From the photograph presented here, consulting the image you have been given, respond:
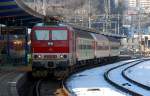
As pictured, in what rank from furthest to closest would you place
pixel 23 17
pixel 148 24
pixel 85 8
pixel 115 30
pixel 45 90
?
pixel 148 24 → pixel 115 30 → pixel 85 8 → pixel 23 17 → pixel 45 90

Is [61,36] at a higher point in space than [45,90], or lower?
higher

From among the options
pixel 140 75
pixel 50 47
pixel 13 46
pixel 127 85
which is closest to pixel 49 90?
pixel 127 85

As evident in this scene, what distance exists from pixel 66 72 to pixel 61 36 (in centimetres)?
175


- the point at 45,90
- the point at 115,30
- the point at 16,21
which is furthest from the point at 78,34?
the point at 115,30

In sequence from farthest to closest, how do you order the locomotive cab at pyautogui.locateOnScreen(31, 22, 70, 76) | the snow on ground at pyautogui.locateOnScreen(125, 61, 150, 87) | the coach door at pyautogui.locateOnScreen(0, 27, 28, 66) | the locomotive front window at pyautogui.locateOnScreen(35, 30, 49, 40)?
the coach door at pyautogui.locateOnScreen(0, 27, 28, 66)
the snow on ground at pyautogui.locateOnScreen(125, 61, 150, 87)
the locomotive front window at pyautogui.locateOnScreen(35, 30, 49, 40)
the locomotive cab at pyautogui.locateOnScreen(31, 22, 70, 76)

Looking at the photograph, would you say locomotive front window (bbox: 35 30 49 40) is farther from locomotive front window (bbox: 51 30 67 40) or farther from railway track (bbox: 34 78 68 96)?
railway track (bbox: 34 78 68 96)

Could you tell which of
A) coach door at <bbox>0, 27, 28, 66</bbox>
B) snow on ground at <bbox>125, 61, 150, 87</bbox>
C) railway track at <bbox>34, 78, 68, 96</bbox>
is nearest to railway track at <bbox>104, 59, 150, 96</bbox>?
snow on ground at <bbox>125, 61, 150, 87</bbox>

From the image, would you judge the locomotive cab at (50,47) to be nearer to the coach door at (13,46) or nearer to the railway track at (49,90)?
the railway track at (49,90)

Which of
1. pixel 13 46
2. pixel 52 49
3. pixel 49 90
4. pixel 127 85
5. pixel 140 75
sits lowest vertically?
pixel 140 75

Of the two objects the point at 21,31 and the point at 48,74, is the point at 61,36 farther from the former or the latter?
the point at 21,31

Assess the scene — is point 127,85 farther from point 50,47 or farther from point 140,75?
point 140,75

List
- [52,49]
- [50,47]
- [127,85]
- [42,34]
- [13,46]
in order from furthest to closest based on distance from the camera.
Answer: [13,46] < [42,34] < [50,47] < [52,49] < [127,85]

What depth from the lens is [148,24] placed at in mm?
105188

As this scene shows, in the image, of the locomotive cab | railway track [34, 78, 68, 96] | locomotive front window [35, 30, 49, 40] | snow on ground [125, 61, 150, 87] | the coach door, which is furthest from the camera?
the coach door
